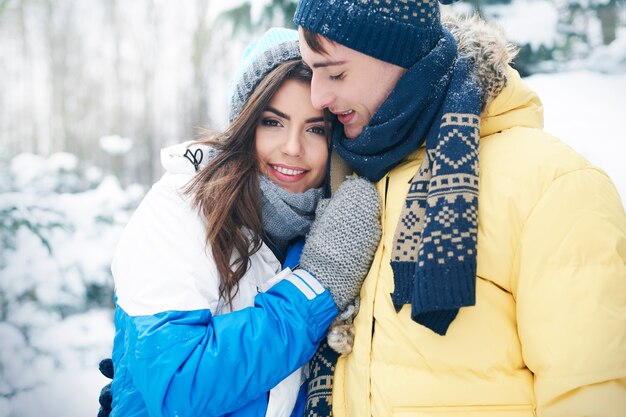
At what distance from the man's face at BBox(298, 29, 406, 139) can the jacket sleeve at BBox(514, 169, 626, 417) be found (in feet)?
2.01

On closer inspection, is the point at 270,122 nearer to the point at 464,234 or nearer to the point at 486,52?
the point at 486,52

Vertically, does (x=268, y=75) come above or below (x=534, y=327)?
above

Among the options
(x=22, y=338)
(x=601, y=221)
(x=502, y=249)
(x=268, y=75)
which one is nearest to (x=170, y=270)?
(x=268, y=75)

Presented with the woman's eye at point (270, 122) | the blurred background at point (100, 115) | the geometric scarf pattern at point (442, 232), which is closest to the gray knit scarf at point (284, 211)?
the woman's eye at point (270, 122)

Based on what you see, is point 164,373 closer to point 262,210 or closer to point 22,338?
point 262,210

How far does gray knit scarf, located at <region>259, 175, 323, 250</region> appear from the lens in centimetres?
190

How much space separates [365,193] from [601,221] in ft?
2.25

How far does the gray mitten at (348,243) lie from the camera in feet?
5.35

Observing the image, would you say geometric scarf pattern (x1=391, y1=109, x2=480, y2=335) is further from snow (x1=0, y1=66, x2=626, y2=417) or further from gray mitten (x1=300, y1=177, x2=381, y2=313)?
snow (x1=0, y1=66, x2=626, y2=417)

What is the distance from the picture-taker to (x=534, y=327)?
A: 4.25 feet

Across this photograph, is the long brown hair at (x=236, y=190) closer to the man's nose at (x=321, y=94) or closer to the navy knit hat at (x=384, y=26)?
the man's nose at (x=321, y=94)

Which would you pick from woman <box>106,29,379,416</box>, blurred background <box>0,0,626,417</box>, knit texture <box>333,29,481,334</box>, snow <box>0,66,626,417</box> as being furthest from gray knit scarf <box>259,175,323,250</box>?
snow <box>0,66,626,417</box>

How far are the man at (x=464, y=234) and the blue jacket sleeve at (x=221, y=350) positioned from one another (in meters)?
0.17

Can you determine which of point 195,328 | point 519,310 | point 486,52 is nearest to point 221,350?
point 195,328
